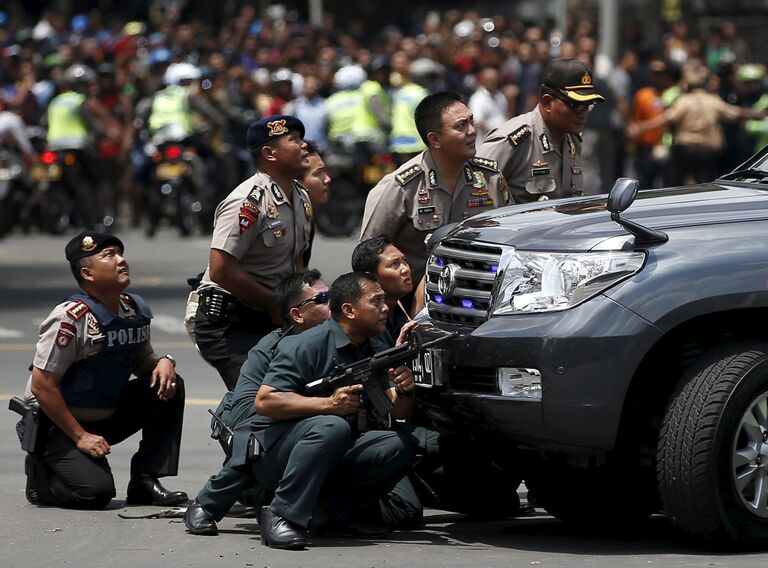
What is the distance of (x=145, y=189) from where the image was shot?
861 inches

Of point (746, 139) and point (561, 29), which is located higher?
point (561, 29)

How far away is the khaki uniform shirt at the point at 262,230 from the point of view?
7.83m

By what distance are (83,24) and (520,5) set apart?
1108 cm

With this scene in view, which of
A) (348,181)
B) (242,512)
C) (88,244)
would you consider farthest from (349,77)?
(242,512)

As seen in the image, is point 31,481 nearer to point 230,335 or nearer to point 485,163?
point 230,335

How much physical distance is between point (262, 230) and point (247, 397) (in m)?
0.98

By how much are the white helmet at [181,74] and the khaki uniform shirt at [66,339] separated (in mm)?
13588

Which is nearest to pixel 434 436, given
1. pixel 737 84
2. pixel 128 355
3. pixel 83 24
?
pixel 128 355

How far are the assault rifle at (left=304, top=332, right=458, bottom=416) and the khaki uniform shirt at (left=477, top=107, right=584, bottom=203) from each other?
1.85 meters

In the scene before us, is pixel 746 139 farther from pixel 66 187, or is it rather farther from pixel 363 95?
pixel 66 187

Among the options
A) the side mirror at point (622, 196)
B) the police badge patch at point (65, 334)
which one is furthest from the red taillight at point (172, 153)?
the side mirror at point (622, 196)

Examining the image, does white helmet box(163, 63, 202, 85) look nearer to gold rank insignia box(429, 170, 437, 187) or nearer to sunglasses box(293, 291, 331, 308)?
gold rank insignia box(429, 170, 437, 187)

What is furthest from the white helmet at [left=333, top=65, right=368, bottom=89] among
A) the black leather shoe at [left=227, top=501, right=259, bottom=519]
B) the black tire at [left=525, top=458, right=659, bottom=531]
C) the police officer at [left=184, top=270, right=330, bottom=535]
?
the black tire at [left=525, top=458, right=659, bottom=531]

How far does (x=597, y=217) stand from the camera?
6.71 m
